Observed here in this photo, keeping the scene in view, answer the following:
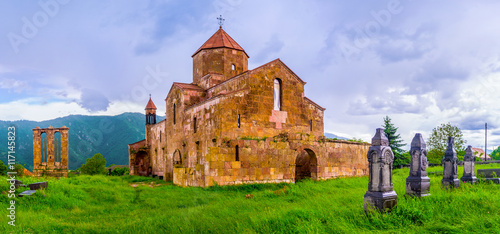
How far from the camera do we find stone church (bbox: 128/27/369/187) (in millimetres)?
15875

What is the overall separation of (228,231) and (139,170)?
26972 mm

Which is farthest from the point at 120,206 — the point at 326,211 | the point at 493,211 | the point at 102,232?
the point at 493,211

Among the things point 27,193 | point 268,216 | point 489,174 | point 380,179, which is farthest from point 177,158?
point 489,174

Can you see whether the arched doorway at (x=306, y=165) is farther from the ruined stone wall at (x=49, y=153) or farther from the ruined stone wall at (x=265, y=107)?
the ruined stone wall at (x=49, y=153)

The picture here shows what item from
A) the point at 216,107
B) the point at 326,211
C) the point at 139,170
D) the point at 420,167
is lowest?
the point at 139,170

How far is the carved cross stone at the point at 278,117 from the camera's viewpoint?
17.5m

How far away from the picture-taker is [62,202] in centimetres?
1128

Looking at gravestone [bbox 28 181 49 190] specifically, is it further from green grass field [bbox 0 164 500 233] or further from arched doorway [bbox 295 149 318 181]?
arched doorway [bbox 295 149 318 181]

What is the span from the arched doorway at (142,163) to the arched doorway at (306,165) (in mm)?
17772

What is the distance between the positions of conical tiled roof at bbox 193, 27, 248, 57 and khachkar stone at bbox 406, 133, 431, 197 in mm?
15659

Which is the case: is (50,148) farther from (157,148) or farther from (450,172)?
(450,172)

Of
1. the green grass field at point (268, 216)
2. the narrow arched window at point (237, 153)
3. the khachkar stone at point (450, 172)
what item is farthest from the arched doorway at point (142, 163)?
the khachkar stone at point (450, 172)

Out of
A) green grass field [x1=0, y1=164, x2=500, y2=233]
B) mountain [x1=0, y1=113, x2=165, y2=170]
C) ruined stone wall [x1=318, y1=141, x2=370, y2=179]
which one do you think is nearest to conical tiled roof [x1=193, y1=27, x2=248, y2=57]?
ruined stone wall [x1=318, y1=141, x2=370, y2=179]

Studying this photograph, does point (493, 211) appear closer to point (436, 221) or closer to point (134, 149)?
point (436, 221)
